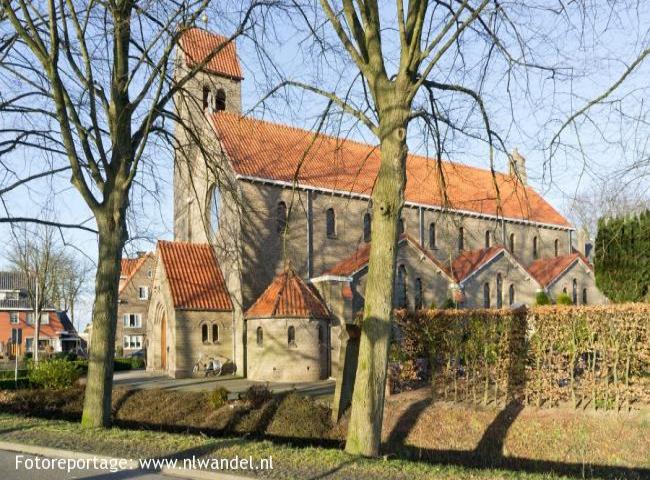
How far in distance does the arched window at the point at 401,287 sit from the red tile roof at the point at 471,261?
3.58 meters

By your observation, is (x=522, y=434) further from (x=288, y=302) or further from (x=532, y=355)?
(x=288, y=302)

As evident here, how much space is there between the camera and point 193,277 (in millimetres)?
31688

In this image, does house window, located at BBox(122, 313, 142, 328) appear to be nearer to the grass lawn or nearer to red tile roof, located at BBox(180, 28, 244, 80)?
red tile roof, located at BBox(180, 28, 244, 80)

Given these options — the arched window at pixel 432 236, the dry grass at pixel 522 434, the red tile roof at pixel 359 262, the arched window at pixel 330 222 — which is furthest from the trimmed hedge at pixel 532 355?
the arched window at pixel 432 236

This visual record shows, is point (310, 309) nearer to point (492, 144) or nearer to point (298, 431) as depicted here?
point (298, 431)

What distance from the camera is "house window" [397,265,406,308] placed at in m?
31.7

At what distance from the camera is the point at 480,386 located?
1814 centimetres

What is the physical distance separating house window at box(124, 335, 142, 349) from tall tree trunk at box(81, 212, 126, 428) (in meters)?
49.6

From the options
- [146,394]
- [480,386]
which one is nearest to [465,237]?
[480,386]

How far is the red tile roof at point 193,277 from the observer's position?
30.5 metres

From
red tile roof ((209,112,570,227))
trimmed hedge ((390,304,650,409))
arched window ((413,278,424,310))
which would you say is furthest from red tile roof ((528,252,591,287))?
trimmed hedge ((390,304,650,409))

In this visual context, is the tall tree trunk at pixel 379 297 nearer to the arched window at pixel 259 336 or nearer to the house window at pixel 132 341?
the arched window at pixel 259 336

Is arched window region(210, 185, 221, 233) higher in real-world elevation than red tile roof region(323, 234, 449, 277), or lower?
higher

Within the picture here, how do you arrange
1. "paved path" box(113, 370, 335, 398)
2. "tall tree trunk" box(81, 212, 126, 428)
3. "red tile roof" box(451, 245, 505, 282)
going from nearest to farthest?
"tall tree trunk" box(81, 212, 126, 428) → "paved path" box(113, 370, 335, 398) → "red tile roof" box(451, 245, 505, 282)
